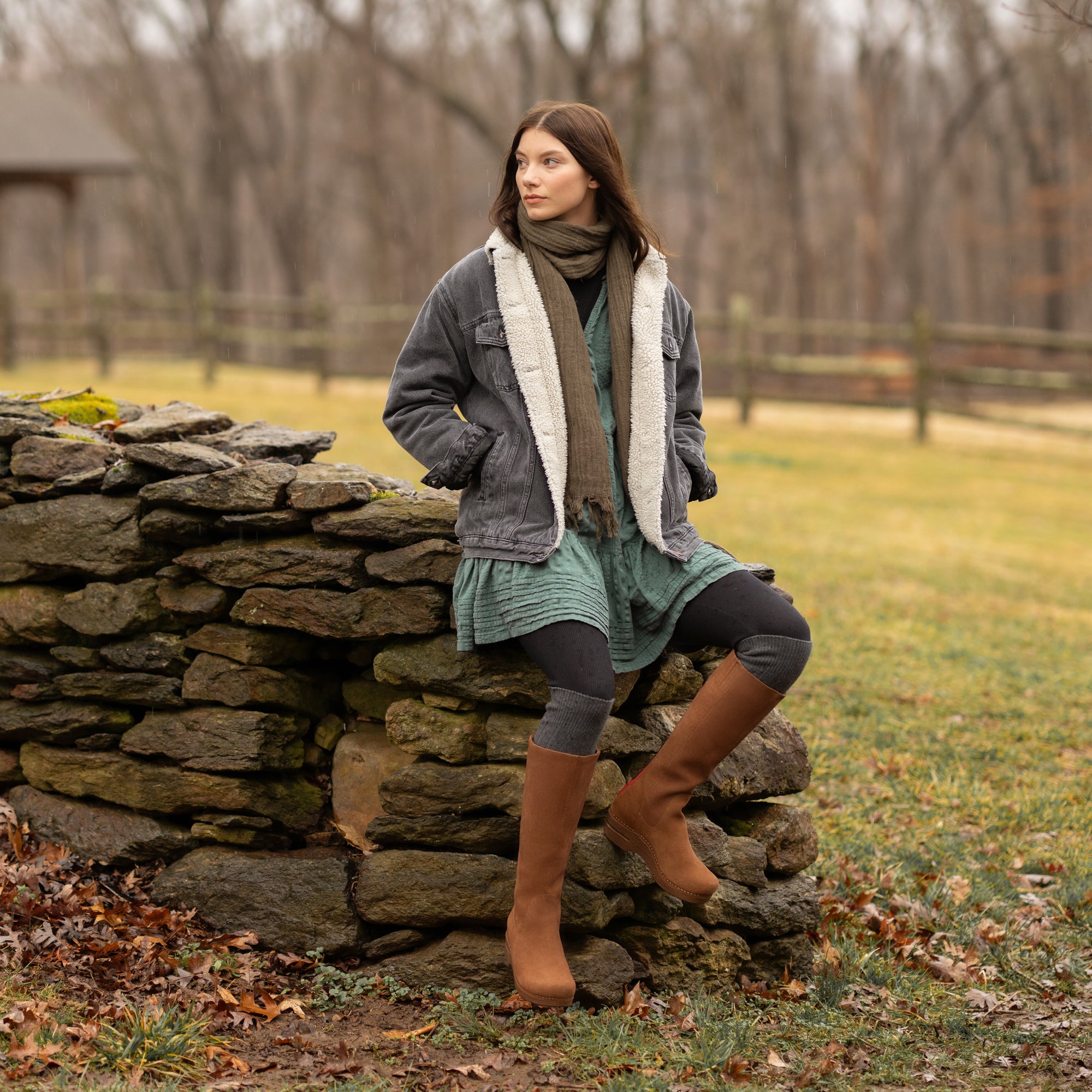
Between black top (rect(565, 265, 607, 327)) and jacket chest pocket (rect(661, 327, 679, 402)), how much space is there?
8.3 inches

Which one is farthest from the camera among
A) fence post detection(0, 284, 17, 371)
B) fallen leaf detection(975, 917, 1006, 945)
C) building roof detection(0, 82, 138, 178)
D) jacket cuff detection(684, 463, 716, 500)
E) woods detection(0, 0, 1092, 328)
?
woods detection(0, 0, 1092, 328)

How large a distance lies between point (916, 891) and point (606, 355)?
7.69 feet

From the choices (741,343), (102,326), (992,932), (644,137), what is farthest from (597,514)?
(644,137)

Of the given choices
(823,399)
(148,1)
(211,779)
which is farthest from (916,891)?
(148,1)

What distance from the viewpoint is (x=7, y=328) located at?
1892 centimetres

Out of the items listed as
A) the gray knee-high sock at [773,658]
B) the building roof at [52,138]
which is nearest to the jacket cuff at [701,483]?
the gray knee-high sock at [773,658]

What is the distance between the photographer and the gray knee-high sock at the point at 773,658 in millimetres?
3227

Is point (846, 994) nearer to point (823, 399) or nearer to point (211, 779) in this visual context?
point (211, 779)

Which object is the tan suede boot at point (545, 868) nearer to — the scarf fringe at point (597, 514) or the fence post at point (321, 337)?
the scarf fringe at point (597, 514)

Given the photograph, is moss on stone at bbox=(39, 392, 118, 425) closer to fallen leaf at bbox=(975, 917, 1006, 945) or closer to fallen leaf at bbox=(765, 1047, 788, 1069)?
fallen leaf at bbox=(765, 1047, 788, 1069)

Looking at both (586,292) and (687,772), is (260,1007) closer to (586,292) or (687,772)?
(687,772)

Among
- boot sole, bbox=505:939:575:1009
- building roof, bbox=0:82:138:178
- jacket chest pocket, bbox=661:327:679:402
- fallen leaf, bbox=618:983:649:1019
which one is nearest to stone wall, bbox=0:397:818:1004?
fallen leaf, bbox=618:983:649:1019

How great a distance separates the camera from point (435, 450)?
3.22 m

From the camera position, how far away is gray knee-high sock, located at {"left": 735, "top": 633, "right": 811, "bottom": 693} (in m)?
3.23
